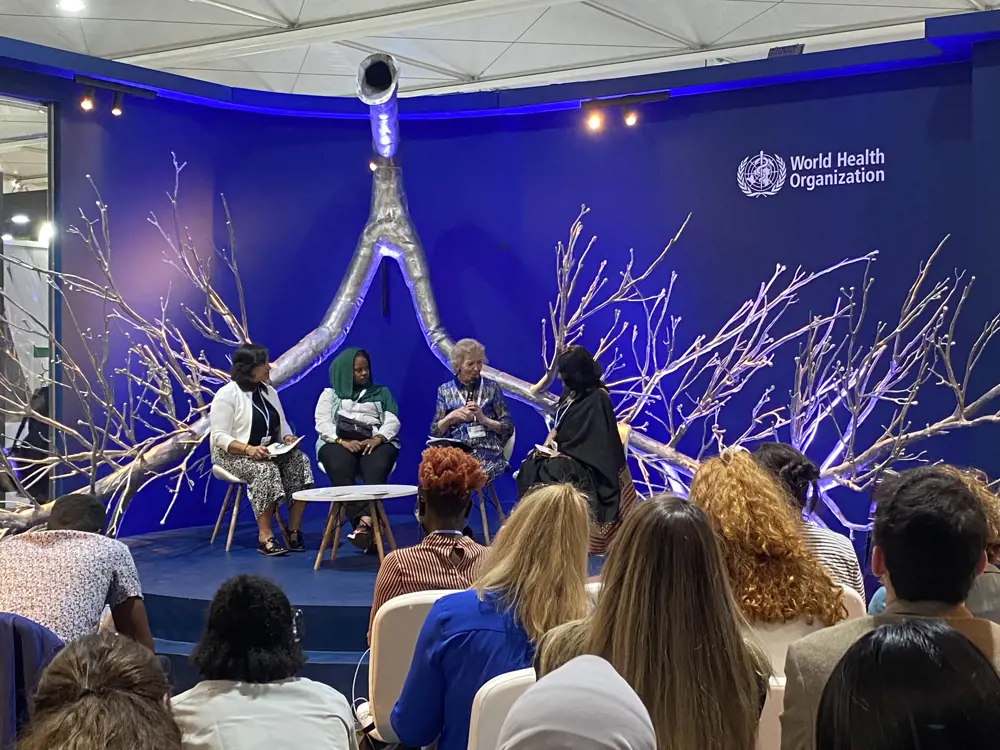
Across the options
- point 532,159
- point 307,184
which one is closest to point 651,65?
point 532,159

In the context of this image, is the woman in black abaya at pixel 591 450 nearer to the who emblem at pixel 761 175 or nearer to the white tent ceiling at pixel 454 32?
the who emblem at pixel 761 175

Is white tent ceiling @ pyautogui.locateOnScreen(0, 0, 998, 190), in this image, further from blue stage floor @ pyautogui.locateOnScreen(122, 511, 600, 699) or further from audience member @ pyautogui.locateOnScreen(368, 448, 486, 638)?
audience member @ pyautogui.locateOnScreen(368, 448, 486, 638)

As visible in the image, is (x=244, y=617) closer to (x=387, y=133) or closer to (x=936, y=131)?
(x=387, y=133)

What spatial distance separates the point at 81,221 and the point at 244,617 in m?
4.91

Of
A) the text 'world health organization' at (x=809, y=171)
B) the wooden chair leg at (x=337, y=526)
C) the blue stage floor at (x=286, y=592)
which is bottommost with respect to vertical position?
the blue stage floor at (x=286, y=592)

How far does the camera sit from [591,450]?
4781mm

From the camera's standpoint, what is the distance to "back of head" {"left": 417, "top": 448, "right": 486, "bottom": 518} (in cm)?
300

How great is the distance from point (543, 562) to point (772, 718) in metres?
0.57

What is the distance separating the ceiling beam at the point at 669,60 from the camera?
8.98 metres

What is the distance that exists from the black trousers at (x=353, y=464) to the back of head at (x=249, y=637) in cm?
368

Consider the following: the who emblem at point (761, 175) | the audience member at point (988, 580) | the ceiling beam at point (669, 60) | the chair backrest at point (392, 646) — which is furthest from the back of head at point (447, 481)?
the ceiling beam at point (669, 60)

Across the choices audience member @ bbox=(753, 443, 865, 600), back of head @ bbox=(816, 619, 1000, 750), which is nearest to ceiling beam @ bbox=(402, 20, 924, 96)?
audience member @ bbox=(753, 443, 865, 600)

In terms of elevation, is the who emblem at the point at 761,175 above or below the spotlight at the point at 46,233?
above

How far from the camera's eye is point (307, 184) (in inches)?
284
